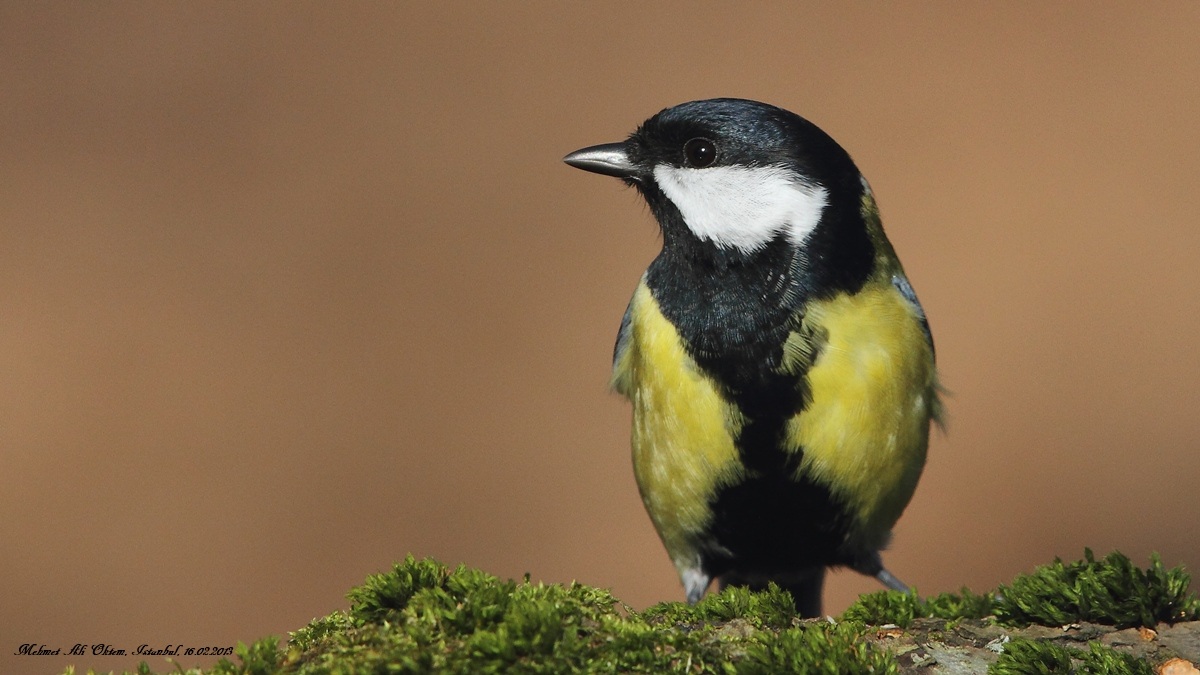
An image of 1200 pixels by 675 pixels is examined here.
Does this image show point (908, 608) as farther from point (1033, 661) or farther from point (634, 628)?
point (634, 628)

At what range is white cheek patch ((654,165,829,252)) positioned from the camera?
2.52 meters

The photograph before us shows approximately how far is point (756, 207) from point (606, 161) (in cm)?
48

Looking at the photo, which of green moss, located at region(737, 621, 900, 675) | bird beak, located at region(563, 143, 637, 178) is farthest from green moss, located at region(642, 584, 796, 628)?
bird beak, located at region(563, 143, 637, 178)

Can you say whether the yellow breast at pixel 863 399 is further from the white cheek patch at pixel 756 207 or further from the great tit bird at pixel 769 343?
the white cheek patch at pixel 756 207

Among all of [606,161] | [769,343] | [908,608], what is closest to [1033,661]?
[908,608]

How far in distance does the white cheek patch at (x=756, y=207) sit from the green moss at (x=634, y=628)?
0.91 m

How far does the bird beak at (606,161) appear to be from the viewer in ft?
9.11

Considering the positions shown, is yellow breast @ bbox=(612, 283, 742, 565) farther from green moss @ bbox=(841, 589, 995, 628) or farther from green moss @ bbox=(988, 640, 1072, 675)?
green moss @ bbox=(988, 640, 1072, 675)

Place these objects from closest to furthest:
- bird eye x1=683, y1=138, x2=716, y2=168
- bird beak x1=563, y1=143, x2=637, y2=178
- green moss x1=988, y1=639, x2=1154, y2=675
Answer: green moss x1=988, y1=639, x2=1154, y2=675
bird eye x1=683, y1=138, x2=716, y2=168
bird beak x1=563, y1=143, x2=637, y2=178

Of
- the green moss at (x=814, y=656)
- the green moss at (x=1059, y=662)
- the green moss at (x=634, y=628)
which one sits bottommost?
the green moss at (x=1059, y=662)

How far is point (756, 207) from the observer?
99.6 inches

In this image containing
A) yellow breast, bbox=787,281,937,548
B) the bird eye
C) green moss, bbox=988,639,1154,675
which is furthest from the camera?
the bird eye

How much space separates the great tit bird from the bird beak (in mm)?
12

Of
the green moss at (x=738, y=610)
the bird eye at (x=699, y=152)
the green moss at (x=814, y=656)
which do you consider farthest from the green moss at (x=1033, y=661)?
the bird eye at (x=699, y=152)
